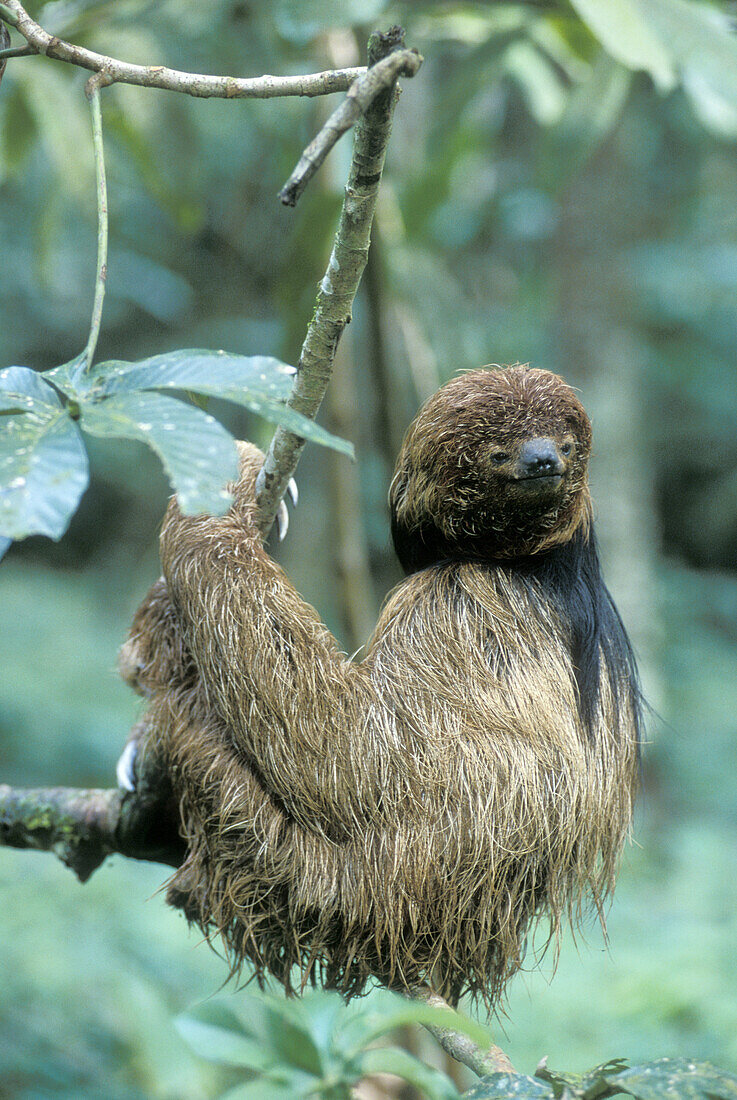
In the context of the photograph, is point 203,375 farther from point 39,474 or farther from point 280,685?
point 280,685

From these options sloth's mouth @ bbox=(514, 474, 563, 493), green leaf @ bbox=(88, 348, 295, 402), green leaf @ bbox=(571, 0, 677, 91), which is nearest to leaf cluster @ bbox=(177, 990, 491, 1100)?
green leaf @ bbox=(88, 348, 295, 402)

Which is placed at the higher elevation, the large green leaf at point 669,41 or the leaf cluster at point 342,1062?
the large green leaf at point 669,41

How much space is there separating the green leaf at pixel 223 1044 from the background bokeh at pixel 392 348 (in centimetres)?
171

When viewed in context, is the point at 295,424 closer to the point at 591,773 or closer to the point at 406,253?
the point at 591,773

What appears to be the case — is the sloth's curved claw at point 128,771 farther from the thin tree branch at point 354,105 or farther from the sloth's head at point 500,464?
the thin tree branch at point 354,105

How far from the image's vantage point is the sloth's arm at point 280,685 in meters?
2.63

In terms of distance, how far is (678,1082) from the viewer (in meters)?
1.77

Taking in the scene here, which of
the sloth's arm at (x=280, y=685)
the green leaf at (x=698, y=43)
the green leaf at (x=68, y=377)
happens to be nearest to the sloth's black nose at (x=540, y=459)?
the sloth's arm at (x=280, y=685)

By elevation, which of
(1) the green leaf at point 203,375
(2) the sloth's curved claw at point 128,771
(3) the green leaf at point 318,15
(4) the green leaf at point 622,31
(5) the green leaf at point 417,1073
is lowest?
(2) the sloth's curved claw at point 128,771

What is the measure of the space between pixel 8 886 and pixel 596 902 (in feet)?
14.4

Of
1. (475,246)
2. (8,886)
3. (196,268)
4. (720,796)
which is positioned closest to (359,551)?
(8,886)

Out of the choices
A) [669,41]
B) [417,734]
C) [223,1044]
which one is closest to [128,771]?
[417,734]

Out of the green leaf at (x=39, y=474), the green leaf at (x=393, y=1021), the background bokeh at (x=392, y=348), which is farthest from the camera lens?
the background bokeh at (x=392, y=348)

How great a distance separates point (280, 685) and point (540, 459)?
0.96 m
